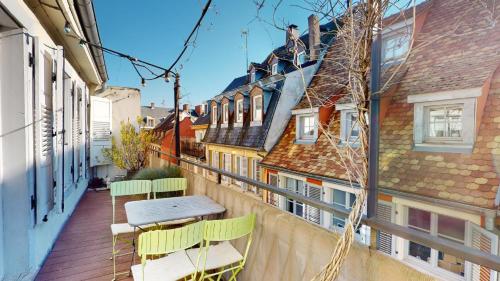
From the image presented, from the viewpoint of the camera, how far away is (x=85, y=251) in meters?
2.83

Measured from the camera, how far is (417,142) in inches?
67.7

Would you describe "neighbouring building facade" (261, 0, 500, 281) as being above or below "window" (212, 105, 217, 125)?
below

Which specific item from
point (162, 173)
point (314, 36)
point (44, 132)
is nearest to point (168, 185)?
point (162, 173)

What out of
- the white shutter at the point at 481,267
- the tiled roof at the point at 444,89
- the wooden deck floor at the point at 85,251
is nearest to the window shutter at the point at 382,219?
the tiled roof at the point at 444,89

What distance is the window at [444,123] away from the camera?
1.65 metres

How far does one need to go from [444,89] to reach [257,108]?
802 cm

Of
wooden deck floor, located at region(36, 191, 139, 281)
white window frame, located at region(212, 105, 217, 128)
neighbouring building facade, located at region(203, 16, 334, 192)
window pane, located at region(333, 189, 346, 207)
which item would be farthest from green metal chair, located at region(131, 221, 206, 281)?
white window frame, located at region(212, 105, 217, 128)

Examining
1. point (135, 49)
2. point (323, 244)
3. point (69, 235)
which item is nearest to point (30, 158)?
point (69, 235)

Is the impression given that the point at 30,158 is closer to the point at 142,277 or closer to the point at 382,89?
the point at 142,277

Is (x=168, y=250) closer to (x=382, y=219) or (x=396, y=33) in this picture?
(x=382, y=219)

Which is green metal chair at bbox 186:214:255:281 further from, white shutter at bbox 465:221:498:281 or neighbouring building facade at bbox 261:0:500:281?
white shutter at bbox 465:221:498:281

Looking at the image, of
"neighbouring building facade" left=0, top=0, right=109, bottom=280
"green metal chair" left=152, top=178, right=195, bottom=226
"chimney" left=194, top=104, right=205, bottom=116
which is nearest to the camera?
"neighbouring building facade" left=0, top=0, right=109, bottom=280

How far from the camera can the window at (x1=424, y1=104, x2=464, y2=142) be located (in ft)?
5.42

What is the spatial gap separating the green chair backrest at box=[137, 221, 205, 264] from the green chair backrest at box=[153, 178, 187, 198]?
1662 mm
